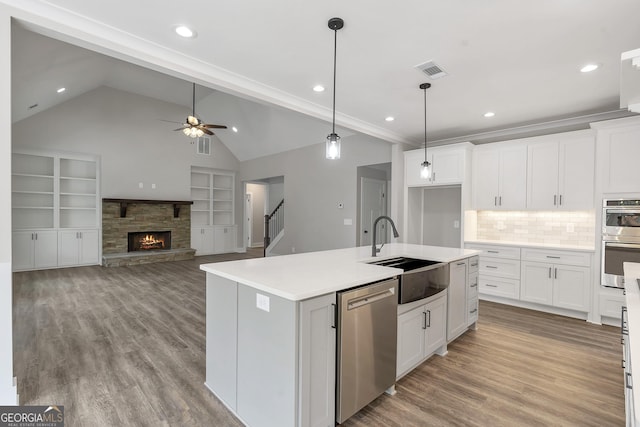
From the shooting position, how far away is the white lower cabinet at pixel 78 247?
7051 mm

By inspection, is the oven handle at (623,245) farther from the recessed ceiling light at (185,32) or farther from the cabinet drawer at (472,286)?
the recessed ceiling light at (185,32)

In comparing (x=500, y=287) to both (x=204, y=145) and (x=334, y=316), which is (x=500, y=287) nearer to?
(x=334, y=316)

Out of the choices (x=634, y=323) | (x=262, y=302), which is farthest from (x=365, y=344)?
(x=634, y=323)

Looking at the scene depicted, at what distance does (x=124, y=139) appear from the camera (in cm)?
784

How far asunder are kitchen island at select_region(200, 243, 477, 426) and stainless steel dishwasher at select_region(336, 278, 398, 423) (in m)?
0.06

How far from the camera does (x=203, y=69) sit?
298cm

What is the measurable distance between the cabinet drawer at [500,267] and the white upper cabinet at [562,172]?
0.91 meters

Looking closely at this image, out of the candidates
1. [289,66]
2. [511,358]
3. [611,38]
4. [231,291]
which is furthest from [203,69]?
[511,358]

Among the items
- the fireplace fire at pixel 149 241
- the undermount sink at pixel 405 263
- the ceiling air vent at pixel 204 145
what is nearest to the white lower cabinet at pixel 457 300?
the undermount sink at pixel 405 263

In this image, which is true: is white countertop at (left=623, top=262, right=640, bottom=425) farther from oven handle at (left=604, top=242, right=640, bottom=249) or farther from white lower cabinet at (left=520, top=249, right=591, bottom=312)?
white lower cabinet at (left=520, top=249, right=591, bottom=312)

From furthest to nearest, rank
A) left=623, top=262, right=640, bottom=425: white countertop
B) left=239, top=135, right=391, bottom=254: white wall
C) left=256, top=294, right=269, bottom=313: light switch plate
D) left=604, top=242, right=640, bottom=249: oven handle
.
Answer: left=239, top=135, right=391, bottom=254: white wall
left=604, top=242, right=640, bottom=249: oven handle
left=256, top=294, right=269, bottom=313: light switch plate
left=623, top=262, right=640, bottom=425: white countertop

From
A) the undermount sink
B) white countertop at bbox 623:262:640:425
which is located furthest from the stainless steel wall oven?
the undermount sink

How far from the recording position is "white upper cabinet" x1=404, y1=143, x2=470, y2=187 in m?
Result: 5.02

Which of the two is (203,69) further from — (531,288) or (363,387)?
(531,288)
